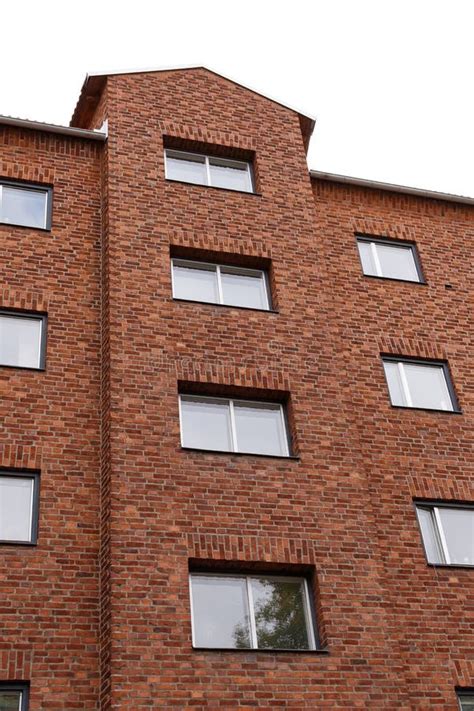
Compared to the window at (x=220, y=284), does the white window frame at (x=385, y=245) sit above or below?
above

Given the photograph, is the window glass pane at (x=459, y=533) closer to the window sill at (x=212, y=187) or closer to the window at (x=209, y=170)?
the window sill at (x=212, y=187)

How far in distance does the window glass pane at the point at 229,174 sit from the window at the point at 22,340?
502 cm

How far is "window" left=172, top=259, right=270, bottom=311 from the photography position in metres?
15.5

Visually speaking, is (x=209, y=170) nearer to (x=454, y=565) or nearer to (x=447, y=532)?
(x=447, y=532)

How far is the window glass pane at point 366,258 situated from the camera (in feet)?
57.5

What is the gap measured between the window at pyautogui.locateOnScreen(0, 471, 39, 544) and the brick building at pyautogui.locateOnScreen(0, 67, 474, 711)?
0.03m

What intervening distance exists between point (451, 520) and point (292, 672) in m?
4.31

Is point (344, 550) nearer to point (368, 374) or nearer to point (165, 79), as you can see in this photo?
point (368, 374)

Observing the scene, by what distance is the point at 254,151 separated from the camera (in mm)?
17891

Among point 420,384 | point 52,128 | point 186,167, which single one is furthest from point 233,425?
point 52,128

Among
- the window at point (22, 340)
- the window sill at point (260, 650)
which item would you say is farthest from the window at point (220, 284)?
the window sill at point (260, 650)

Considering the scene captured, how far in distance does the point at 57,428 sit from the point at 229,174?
706 cm

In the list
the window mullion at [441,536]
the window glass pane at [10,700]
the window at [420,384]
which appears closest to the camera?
the window glass pane at [10,700]

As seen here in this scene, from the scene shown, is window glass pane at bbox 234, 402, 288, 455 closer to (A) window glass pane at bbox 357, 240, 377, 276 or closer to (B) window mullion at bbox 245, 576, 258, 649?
(B) window mullion at bbox 245, 576, 258, 649
